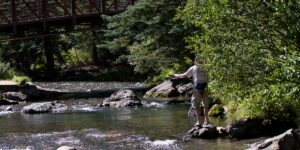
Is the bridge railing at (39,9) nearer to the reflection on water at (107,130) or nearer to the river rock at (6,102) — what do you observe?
the river rock at (6,102)

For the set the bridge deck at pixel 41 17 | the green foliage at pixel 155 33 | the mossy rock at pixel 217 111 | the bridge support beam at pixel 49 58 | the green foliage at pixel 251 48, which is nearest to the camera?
the green foliage at pixel 251 48

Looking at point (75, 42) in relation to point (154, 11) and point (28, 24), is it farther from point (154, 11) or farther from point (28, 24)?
point (154, 11)

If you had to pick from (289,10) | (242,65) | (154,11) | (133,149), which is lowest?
(133,149)

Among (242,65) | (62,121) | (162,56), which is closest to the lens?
(242,65)

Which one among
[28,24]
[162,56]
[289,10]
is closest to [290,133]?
[289,10]

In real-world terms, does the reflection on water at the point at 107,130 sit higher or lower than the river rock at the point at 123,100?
lower

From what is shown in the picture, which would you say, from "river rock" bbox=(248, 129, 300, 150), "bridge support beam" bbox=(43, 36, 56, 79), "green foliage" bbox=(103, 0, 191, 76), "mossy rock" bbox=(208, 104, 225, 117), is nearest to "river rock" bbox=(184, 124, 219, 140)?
"river rock" bbox=(248, 129, 300, 150)

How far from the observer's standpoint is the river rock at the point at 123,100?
2141 cm

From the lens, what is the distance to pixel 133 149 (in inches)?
471

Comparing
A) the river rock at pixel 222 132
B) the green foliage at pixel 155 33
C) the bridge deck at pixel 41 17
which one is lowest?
the river rock at pixel 222 132

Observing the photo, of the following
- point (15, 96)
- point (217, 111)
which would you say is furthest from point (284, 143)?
point (15, 96)

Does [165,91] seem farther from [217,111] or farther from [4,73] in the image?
[4,73]

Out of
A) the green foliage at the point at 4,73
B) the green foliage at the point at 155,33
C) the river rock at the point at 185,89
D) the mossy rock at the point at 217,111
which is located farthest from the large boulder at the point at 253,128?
the green foliage at the point at 4,73

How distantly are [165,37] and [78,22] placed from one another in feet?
35.3
